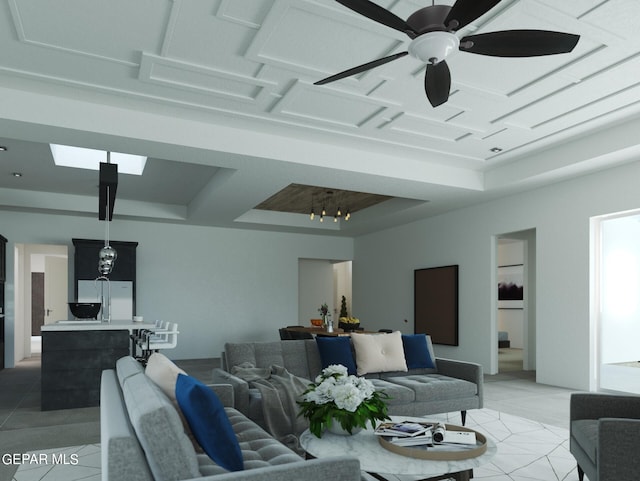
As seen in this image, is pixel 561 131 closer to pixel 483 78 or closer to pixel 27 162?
pixel 483 78

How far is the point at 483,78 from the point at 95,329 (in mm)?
4883

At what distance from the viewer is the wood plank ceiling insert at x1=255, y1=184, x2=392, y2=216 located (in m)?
8.98

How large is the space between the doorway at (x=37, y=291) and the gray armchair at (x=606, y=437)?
31.7 feet

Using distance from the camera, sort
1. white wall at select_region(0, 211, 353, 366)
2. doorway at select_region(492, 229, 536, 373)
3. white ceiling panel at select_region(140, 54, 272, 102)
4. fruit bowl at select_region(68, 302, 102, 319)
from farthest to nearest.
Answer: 1. doorway at select_region(492, 229, 536, 373)
2. white wall at select_region(0, 211, 353, 366)
3. fruit bowl at select_region(68, 302, 102, 319)
4. white ceiling panel at select_region(140, 54, 272, 102)

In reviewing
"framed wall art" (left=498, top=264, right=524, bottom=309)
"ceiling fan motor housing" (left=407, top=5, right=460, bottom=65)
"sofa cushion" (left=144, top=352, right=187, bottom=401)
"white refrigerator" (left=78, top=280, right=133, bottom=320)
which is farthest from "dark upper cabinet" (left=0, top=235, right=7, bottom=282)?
"framed wall art" (left=498, top=264, right=524, bottom=309)

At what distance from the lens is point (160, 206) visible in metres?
9.99

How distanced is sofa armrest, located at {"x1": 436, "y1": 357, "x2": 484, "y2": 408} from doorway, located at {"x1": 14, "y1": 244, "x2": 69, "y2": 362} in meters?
8.19

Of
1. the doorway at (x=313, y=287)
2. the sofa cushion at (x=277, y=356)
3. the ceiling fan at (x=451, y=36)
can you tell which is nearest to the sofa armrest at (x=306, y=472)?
the ceiling fan at (x=451, y=36)

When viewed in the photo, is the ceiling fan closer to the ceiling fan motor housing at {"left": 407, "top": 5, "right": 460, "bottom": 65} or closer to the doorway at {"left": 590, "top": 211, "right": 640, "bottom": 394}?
the ceiling fan motor housing at {"left": 407, "top": 5, "right": 460, "bottom": 65}

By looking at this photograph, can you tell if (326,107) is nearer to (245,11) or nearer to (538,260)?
(245,11)

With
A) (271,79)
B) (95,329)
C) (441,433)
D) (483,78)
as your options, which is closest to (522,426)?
(441,433)

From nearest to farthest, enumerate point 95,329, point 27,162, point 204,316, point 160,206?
point 95,329 → point 27,162 → point 160,206 → point 204,316

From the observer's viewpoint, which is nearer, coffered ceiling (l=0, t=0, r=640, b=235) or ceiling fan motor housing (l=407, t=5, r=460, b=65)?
ceiling fan motor housing (l=407, t=5, r=460, b=65)

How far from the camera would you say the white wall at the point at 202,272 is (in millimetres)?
9695
